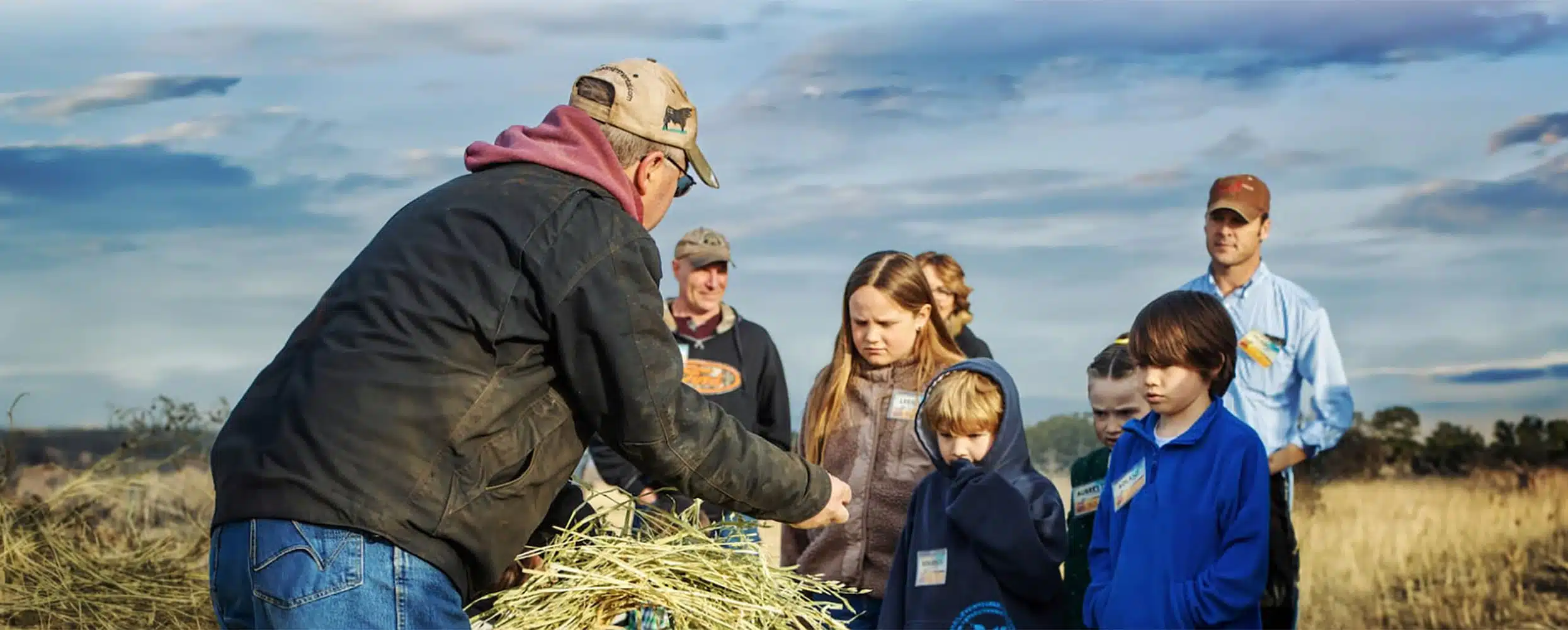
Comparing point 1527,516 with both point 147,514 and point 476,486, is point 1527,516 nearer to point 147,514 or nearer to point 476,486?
point 147,514

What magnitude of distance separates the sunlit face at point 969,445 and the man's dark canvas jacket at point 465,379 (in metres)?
2.34

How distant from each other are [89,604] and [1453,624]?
772 cm

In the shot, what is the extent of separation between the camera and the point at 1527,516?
10.8 m

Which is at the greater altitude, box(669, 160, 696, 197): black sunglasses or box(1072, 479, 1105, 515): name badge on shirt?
box(669, 160, 696, 197): black sunglasses

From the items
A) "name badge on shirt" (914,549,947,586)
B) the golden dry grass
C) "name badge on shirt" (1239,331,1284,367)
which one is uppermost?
"name badge on shirt" (1239,331,1284,367)

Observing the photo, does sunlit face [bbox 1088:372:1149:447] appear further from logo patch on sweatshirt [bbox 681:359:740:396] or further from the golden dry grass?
the golden dry grass

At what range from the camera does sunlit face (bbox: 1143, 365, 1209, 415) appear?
5039mm

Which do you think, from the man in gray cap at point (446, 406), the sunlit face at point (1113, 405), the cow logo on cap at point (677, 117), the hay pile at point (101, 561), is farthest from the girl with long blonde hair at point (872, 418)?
the hay pile at point (101, 561)

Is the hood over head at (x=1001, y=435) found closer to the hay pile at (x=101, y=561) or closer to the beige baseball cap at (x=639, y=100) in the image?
the beige baseball cap at (x=639, y=100)

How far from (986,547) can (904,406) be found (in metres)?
0.86

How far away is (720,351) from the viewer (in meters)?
7.77

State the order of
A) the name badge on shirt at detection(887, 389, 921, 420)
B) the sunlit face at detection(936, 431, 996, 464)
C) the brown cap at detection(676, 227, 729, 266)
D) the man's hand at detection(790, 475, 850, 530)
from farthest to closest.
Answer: the brown cap at detection(676, 227, 729, 266), the name badge on shirt at detection(887, 389, 921, 420), the sunlit face at detection(936, 431, 996, 464), the man's hand at detection(790, 475, 850, 530)

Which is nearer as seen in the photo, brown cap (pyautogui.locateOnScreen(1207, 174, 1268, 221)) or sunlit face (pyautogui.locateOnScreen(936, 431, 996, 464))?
sunlit face (pyautogui.locateOnScreen(936, 431, 996, 464))

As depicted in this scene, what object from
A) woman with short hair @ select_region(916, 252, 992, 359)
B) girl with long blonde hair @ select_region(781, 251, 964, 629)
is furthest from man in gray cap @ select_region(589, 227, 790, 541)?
girl with long blonde hair @ select_region(781, 251, 964, 629)
